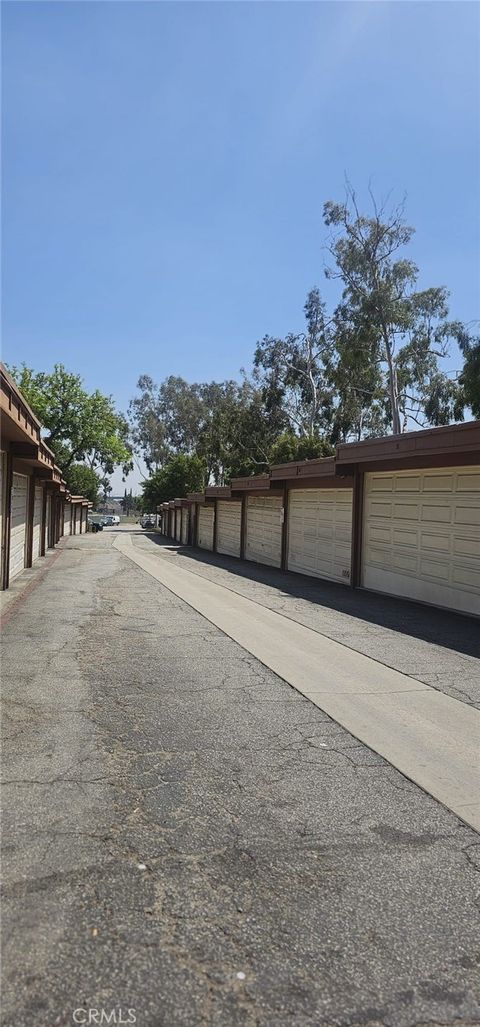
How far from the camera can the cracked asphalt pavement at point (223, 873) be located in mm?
2387

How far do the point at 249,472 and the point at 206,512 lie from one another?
12357mm

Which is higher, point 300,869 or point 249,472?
point 249,472

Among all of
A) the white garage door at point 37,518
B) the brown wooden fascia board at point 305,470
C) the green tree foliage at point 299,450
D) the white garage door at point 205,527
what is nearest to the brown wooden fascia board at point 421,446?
the brown wooden fascia board at point 305,470

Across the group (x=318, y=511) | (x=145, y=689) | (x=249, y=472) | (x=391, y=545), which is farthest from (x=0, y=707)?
(x=249, y=472)

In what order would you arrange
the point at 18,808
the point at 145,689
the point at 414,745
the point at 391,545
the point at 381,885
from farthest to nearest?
1. the point at 391,545
2. the point at 145,689
3. the point at 414,745
4. the point at 18,808
5. the point at 381,885

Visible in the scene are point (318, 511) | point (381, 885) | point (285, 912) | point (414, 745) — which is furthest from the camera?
point (318, 511)

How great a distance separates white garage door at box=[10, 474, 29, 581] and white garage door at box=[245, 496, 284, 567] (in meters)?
7.79

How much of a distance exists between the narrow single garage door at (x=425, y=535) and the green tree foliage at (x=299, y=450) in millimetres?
20188

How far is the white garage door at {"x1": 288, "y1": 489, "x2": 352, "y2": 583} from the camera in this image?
54.9 ft

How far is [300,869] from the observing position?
10.5 ft

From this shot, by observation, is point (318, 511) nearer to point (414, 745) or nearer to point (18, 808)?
point (414, 745)

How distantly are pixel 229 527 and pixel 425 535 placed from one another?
17474mm

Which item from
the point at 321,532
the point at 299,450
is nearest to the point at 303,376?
the point at 299,450

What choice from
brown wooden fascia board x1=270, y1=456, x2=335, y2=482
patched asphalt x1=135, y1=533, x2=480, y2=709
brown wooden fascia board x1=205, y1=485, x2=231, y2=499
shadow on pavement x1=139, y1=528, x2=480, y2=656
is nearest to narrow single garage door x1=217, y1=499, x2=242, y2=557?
brown wooden fascia board x1=205, y1=485, x2=231, y2=499
